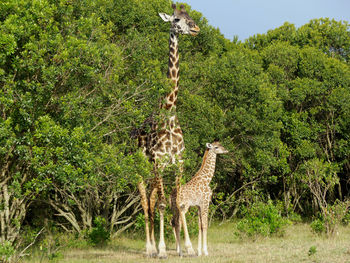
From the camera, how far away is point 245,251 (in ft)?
42.8

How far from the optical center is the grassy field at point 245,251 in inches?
447

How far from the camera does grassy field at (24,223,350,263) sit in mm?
11344

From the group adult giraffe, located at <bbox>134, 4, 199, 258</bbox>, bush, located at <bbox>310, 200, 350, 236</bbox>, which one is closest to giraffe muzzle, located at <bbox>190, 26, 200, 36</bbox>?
adult giraffe, located at <bbox>134, 4, 199, 258</bbox>

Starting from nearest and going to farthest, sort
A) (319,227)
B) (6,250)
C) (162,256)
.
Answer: (6,250)
(162,256)
(319,227)

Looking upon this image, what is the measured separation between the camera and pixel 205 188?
12.9 meters

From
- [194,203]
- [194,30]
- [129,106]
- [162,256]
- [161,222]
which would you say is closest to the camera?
[129,106]

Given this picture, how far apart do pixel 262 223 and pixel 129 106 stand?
283 inches

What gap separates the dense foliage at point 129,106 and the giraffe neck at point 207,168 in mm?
629

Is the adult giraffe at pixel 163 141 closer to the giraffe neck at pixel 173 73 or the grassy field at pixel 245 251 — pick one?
the giraffe neck at pixel 173 73

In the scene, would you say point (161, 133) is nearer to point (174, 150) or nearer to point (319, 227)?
point (174, 150)

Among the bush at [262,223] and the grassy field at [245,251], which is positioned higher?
the bush at [262,223]

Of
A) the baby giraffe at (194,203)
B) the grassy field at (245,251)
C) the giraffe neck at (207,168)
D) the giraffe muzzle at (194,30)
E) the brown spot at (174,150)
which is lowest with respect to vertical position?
the grassy field at (245,251)

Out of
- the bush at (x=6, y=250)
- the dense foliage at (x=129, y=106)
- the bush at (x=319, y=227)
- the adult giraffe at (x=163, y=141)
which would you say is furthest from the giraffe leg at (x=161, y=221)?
the bush at (x=319, y=227)

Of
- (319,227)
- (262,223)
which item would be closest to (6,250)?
(262,223)
